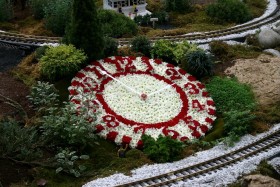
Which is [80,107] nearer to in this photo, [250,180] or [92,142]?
[92,142]

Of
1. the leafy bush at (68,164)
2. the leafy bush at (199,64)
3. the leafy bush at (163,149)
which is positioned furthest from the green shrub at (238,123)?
the leafy bush at (68,164)

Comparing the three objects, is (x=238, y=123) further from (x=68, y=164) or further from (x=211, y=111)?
(x=68, y=164)

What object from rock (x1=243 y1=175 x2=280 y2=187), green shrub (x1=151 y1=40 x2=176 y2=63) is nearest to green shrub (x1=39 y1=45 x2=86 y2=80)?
green shrub (x1=151 y1=40 x2=176 y2=63)

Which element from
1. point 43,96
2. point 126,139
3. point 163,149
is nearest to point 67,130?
point 126,139

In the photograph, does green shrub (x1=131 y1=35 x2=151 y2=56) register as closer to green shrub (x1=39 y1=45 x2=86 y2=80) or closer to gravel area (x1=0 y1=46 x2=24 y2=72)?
green shrub (x1=39 y1=45 x2=86 y2=80)

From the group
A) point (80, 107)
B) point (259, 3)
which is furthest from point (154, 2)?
point (80, 107)
